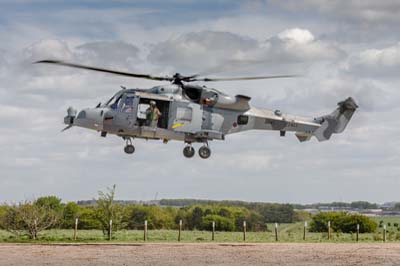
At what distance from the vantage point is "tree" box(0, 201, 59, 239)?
166 ft

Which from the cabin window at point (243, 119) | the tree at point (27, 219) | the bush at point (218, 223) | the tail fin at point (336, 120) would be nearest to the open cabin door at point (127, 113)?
the cabin window at point (243, 119)

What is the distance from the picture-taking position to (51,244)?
→ 43.9 meters

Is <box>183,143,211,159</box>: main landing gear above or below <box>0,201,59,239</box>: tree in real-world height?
above

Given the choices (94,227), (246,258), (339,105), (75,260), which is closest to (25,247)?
(75,260)

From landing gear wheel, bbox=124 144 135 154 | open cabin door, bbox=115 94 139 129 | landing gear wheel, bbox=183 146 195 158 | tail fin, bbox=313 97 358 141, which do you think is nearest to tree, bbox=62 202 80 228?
tail fin, bbox=313 97 358 141

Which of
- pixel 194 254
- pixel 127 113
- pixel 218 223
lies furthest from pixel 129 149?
pixel 218 223

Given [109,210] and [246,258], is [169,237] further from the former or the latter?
[246,258]

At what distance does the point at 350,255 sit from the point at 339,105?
11.7m

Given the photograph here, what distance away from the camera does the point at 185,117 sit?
40.0 meters

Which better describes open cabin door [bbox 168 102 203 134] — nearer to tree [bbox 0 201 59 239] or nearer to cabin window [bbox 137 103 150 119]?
cabin window [bbox 137 103 150 119]

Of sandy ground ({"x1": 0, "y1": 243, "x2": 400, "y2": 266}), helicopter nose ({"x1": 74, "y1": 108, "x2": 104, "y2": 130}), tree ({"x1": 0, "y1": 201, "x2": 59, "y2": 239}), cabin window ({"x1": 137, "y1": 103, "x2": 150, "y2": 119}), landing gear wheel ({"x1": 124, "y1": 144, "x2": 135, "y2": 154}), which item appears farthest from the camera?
tree ({"x1": 0, "y1": 201, "x2": 59, "y2": 239})

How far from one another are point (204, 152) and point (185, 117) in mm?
2005

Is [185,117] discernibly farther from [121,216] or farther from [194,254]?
[121,216]

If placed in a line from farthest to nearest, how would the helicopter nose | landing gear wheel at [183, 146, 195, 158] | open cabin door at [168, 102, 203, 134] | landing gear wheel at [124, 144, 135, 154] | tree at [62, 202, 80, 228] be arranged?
tree at [62, 202, 80, 228] < landing gear wheel at [183, 146, 195, 158] < open cabin door at [168, 102, 203, 134] < landing gear wheel at [124, 144, 135, 154] < the helicopter nose
